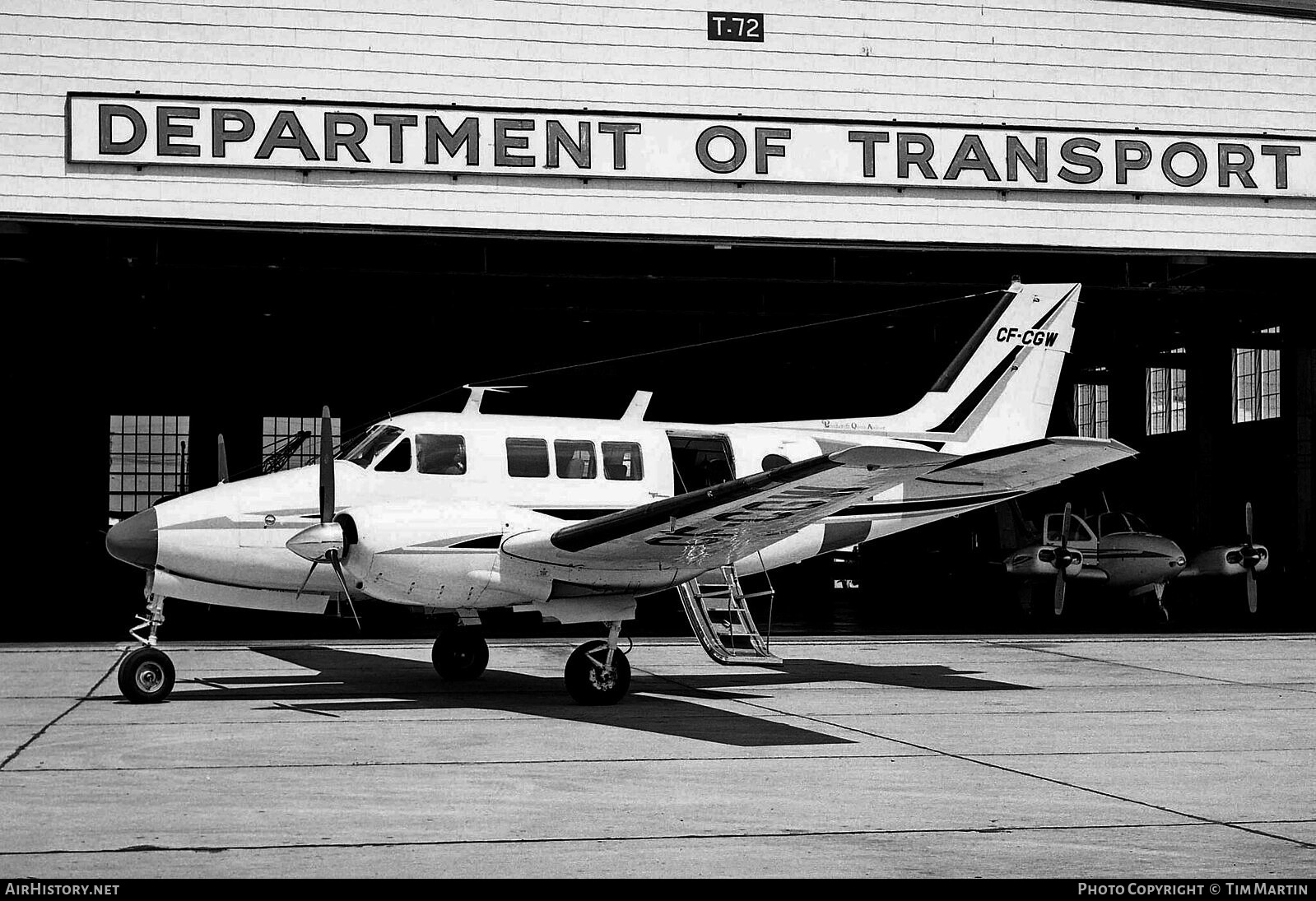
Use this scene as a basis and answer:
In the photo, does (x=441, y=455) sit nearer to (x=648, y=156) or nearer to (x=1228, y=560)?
(x=648, y=156)

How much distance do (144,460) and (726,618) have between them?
1399 inches

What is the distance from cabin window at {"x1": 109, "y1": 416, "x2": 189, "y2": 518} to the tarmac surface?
29.4 meters

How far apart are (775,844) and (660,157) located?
540 inches

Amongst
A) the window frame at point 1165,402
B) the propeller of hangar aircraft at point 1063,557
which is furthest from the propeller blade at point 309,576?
the window frame at point 1165,402

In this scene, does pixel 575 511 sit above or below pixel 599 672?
above

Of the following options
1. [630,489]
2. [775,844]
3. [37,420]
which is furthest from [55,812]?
[37,420]

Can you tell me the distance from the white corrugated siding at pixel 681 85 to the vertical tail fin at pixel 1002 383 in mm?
2653

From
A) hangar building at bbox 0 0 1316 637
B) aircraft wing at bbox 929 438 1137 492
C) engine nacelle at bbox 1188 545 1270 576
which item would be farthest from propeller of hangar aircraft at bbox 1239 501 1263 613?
aircraft wing at bbox 929 438 1137 492

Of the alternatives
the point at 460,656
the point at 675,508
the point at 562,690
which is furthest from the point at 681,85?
the point at 675,508

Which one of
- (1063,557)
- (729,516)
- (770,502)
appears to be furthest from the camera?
(1063,557)

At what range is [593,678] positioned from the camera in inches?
509

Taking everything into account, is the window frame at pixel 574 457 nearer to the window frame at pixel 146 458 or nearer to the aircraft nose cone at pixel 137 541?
the aircraft nose cone at pixel 137 541

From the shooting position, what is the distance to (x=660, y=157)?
753 inches

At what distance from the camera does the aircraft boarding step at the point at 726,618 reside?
13.4m
